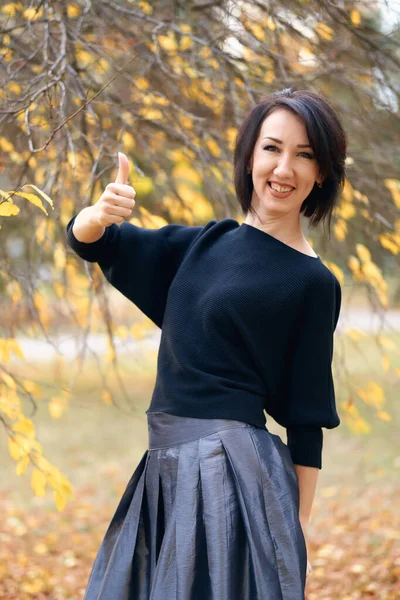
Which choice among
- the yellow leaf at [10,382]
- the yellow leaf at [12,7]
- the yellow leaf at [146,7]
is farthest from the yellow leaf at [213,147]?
the yellow leaf at [10,382]

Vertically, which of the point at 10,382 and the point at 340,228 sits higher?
the point at 340,228

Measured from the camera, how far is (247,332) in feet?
5.52

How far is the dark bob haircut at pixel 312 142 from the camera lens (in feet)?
5.47

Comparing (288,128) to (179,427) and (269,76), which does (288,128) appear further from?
(269,76)

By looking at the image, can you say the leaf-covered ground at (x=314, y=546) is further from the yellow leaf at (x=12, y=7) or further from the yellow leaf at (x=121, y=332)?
the yellow leaf at (x=12, y=7)

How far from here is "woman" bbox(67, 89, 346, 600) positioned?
1.63 m

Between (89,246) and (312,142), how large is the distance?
543mm

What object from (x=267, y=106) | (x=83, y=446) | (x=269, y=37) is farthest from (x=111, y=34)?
(x=83, y=446)

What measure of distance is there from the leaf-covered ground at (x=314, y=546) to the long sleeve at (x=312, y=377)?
2149 millimetres

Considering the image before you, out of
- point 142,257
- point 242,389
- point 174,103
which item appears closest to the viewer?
point 242,389

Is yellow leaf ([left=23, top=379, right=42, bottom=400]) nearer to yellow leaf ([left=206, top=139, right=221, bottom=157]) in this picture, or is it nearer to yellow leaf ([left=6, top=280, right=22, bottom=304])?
yellow leaf ([left=6, top=280, right=22, bottom=304])

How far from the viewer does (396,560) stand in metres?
3.99

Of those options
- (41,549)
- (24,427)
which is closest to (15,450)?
(24,427)

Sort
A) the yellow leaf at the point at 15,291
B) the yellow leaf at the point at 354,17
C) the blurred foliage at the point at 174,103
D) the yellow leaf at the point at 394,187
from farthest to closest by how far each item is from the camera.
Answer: the yellow leaf at the point at 394,187, the yellow leaf at the point at 15,291, the yellow leaf at the point at 354,17, the blurred foliage at the point at 174,103
